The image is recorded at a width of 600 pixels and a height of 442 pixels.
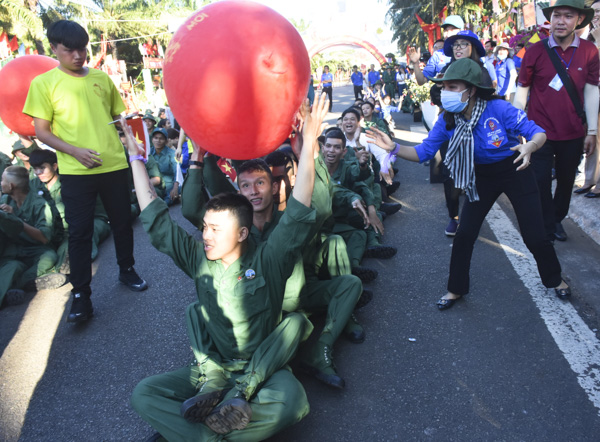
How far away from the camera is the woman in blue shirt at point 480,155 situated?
10.6 ft

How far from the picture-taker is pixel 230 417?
2160 mm

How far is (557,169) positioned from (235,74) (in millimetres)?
3427

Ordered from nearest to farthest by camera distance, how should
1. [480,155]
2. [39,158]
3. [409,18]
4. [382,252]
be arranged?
[480,155] → [382,252] → [39,158] → [409,18]

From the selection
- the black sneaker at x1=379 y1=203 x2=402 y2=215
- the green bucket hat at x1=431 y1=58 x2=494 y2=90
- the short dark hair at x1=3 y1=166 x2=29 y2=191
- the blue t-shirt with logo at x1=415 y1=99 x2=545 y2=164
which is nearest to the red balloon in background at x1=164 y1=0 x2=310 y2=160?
the green bucket hat at x1=431 y1=58 x2=494 y2=90

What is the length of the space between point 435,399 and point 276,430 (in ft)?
2.97

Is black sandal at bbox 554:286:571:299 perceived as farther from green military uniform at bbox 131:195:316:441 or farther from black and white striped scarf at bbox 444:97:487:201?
green military uniform at bbox 131:195:316:441

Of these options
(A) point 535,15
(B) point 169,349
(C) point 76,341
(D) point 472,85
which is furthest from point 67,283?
(A) point 535,15

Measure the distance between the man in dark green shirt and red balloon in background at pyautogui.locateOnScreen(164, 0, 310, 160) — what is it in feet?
0.68

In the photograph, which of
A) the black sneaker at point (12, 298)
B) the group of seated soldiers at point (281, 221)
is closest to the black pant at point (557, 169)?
the group of seated soldiers at point (281, 221)

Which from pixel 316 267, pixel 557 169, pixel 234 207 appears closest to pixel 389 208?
pixel 557 169

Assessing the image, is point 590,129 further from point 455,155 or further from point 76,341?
point 76,341

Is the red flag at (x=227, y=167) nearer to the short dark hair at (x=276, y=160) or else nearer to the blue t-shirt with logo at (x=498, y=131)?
the short dark hair at (x=276, y=160)

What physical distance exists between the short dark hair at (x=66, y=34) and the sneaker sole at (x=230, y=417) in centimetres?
280

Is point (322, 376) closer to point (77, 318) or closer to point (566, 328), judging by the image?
point (566, 328)
